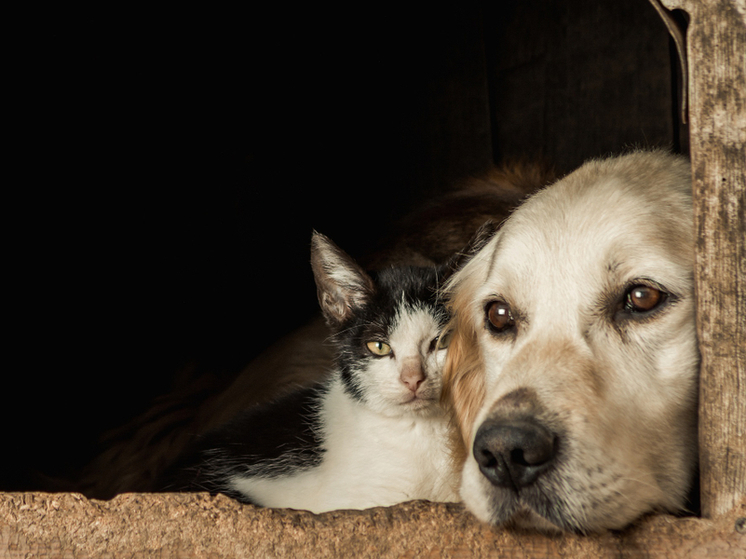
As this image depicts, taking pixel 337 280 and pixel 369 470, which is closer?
pixel 369 470

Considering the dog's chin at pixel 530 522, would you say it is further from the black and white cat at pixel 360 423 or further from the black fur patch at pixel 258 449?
the black fur patch at pixel 258 449

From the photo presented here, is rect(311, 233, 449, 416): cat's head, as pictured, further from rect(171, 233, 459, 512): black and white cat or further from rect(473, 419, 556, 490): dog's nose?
rect(473, 419, 556, 490): dog's nose

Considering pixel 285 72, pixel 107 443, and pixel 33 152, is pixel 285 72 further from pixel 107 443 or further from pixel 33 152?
pixel 107 443

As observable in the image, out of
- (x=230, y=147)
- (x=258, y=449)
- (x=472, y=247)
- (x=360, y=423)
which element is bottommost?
(x=258, y=449)

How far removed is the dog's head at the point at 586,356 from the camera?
4.81 ft

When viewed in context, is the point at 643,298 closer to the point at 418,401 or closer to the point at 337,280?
the point at 418,401

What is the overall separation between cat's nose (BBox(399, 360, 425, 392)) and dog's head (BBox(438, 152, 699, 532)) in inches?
7.4

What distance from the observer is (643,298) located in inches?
69.0

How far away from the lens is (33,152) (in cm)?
387

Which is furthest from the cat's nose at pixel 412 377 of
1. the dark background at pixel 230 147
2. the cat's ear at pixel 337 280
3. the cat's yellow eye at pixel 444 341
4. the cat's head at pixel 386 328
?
the dark background at pixel 230 147

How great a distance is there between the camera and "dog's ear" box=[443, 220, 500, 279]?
2.54 m

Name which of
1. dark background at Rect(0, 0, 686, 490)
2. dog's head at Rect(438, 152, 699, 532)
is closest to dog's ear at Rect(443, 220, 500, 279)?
dog's head at Rect(438, 152, 699, 532)

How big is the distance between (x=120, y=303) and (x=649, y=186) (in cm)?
328

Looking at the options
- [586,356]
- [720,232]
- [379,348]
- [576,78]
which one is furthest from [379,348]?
[576,78]
